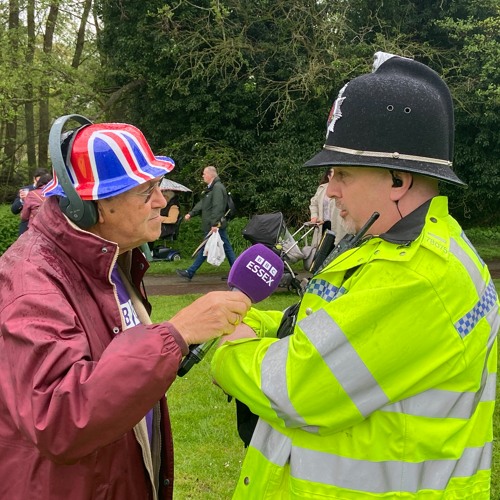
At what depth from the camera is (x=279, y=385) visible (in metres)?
1.70

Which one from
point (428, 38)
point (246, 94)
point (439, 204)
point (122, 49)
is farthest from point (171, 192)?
point (439, 204)

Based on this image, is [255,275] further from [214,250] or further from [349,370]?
[214,250]

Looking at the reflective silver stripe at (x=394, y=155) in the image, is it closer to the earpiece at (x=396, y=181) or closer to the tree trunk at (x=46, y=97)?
the earpiece at (x=396, y=181)

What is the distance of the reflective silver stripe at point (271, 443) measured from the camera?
1817 millimetres

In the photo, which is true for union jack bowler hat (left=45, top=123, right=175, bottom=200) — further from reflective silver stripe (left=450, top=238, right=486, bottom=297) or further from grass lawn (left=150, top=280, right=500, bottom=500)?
grass lawn (left=150, top=280, right=500, bottom=500)

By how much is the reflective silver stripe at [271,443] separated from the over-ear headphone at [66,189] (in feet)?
2.74

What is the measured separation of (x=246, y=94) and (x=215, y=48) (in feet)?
5.70

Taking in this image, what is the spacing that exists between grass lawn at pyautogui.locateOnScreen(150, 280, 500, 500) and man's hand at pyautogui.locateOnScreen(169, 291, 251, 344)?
2.79 m

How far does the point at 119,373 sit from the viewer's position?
1.49 meters

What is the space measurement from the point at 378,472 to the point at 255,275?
0.74m

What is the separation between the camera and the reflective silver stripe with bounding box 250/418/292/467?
1.82 m

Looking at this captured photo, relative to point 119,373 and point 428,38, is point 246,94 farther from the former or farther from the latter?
point 119,373

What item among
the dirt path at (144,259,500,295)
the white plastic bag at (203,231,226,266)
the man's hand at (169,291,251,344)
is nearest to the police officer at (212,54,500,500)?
the man's hand at (169,291,251,344)

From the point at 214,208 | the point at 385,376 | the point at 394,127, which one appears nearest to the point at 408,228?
the point at 394,127
